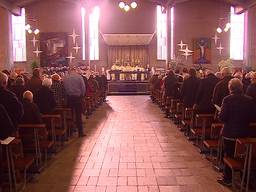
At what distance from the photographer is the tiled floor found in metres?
5.56

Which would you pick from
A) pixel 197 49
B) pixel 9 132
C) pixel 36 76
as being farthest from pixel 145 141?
pixel 197 49

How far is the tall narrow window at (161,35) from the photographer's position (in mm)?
27391

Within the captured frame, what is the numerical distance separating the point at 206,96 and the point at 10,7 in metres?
18.4

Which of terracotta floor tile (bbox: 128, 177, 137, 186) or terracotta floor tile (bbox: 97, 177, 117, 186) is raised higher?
terracotta floor tile (bbox: 97, 177, 117, 186)

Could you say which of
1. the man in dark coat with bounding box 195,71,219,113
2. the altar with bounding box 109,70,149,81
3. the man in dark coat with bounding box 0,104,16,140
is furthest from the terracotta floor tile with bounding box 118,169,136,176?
the altar with bounding box 109,70,149,81

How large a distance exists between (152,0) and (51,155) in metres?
20.4

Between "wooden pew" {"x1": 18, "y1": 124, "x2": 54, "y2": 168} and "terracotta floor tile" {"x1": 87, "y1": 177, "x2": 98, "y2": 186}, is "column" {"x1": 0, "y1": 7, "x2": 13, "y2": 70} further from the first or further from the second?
"terracotta floor tile" {"x1": 87, "y1": 177, "x2": 98, "y2": 186}

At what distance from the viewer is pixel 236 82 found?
17.8 feet

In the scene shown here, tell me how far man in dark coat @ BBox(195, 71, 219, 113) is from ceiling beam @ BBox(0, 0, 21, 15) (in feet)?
53.7

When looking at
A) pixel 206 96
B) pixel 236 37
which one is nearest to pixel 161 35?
pixel 236 37

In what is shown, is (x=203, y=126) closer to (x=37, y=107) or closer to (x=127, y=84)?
(x=37, y=107)

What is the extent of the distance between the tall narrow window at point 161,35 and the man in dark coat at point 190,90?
58.6 ft

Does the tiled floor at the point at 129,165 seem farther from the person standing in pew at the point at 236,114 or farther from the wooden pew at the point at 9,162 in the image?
the person standing in pew at the point at 236,114

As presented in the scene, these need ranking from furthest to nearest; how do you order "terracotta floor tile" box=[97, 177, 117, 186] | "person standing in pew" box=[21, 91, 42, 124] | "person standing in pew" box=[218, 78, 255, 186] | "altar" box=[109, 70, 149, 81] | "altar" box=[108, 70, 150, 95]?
"altar" box=[109, 70, 149, 81] < "altar" box=[108, 70, 150, 95] < "person standing in pew" box=[21, 91, 42, 124] < "terracotta floor tile" box=[97, 177, 117, 186] < "person standing in pew" box=[218, 78, 255, 186]
